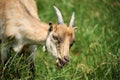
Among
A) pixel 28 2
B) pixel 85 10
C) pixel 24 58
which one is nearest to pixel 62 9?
pixel 85 10

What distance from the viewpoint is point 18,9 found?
896 centimetres

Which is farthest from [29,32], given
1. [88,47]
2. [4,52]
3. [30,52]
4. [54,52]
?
[88,47]

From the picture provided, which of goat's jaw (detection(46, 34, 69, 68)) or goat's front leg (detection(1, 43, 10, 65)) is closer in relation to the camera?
goat's jaw (detection(46, 34, 69, 68))

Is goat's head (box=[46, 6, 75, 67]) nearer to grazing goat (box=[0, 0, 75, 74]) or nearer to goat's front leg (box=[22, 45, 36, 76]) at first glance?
grazing goat (box=[0, 0, 75, 74])

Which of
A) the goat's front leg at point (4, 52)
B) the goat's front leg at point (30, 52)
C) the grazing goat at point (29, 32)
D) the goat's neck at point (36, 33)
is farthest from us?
the goat's front leg at point (30, 52)

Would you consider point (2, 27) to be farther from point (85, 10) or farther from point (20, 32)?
point (85, 10)

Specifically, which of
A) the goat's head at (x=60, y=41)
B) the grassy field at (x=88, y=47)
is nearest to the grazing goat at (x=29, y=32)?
the goat's head at (x=60, y=41)

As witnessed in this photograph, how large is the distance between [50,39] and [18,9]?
3.25 feet

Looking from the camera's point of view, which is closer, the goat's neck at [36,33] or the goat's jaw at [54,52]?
the goat's jaw at [54,52]

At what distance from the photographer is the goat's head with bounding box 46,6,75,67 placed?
26.0 ft

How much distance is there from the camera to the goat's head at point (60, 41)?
7934mm

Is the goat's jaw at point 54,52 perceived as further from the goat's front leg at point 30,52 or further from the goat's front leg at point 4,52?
the goat's front leg at point 4,52

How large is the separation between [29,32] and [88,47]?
230 cm

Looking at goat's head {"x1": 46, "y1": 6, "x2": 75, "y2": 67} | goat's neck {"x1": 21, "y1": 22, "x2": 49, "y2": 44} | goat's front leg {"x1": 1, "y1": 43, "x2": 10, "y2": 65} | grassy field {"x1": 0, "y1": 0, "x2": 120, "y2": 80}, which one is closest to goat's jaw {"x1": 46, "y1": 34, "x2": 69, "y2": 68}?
goat's head {"x1": 46, "y1": 6, "x2": 75, "y2": 67}
